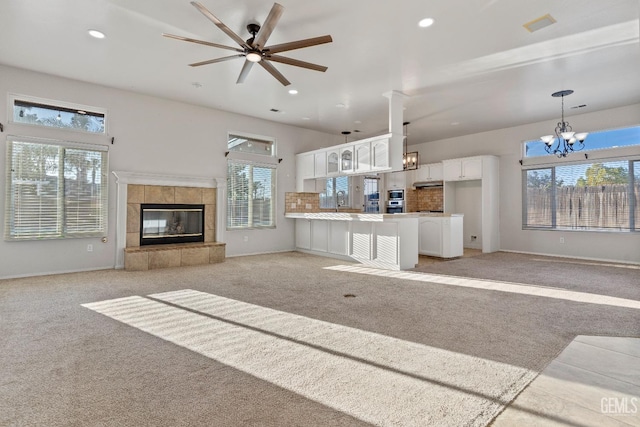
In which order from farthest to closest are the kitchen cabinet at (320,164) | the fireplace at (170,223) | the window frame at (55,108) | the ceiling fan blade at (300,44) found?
the kitchen cabinet at (320,164) → the fireplace at (170,223) → the window frame at (55,108) → the ceiling fan blade at (300,44)

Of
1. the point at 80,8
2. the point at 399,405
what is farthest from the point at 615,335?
the point at 80,8

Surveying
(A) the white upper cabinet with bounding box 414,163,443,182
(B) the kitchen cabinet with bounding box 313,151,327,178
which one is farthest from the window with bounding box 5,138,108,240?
(A) the white upper cabinet with bounding box 414,163,443,182

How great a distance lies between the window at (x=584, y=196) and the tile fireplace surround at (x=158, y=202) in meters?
7.16

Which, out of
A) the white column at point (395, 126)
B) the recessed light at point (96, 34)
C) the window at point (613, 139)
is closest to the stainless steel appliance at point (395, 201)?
the white column at point (395, 126)

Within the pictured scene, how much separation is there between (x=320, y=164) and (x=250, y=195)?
1795mm

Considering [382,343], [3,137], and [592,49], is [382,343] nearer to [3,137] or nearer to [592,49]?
[592,49]

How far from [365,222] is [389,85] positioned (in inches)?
97.7

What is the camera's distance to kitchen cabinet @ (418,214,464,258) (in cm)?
693

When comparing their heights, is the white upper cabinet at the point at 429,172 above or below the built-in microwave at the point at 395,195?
above

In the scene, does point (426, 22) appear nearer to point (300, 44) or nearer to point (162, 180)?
point (300, 44)

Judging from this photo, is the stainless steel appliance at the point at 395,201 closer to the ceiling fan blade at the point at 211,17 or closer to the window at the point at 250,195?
the window at the point at 250,195

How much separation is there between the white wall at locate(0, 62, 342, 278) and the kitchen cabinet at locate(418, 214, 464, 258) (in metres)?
3.18

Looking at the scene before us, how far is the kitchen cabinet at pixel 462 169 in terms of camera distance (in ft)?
26.3

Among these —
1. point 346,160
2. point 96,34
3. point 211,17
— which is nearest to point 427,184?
point 346,160
